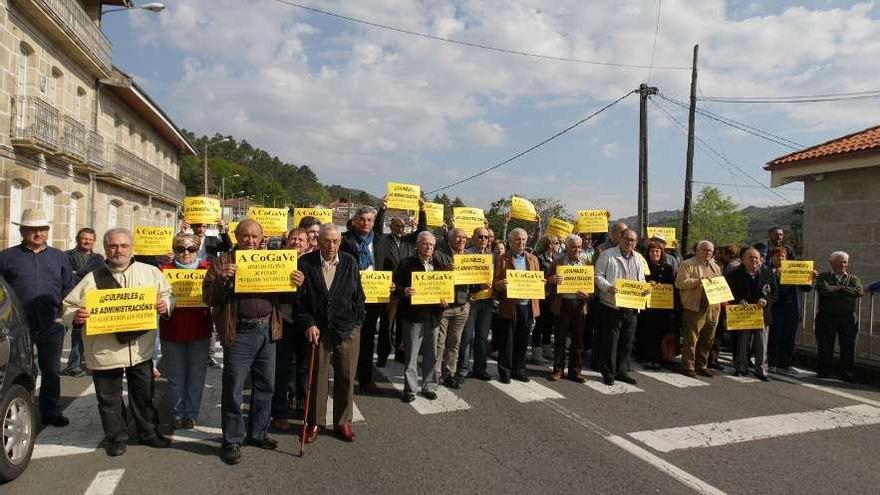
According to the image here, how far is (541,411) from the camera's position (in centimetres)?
569

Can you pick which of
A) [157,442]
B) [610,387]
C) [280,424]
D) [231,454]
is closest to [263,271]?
[231,454]

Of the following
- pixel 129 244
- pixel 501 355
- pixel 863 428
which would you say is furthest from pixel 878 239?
pixel 129 244

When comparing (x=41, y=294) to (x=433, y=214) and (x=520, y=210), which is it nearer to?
(x=433, y=214)

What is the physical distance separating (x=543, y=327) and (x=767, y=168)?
6712mm

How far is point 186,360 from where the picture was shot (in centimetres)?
491

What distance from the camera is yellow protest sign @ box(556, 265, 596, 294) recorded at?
6801 mm

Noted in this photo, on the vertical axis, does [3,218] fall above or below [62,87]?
below

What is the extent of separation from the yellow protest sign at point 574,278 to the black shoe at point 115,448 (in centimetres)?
488

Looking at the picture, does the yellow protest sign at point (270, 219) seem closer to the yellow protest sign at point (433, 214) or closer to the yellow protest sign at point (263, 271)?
the yellow protest sign at point (433, 214)

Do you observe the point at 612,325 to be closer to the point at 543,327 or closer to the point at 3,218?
the point at 543,327

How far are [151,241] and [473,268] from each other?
13.9 ft

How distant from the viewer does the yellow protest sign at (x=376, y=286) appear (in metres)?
6.03

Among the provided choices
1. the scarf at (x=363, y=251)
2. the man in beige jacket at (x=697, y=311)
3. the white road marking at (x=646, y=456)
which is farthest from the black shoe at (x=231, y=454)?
the man in beige jacket at (x=697, y=311)

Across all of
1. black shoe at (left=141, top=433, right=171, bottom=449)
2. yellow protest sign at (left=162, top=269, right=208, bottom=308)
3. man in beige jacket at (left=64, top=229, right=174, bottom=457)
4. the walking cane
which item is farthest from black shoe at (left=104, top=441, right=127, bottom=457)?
the walking cane
